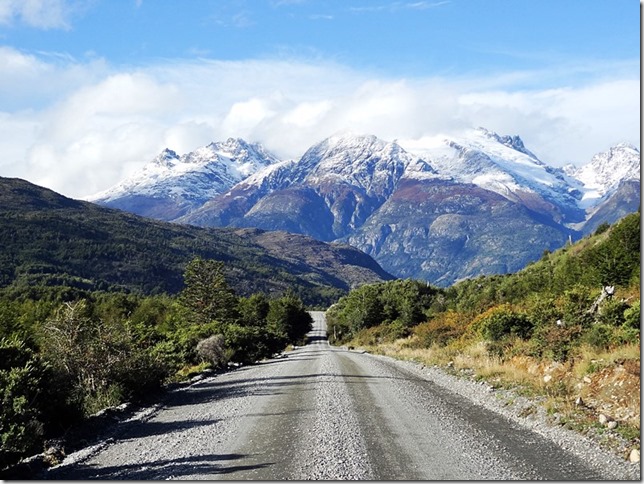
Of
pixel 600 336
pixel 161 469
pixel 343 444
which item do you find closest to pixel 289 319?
pixel 600 336

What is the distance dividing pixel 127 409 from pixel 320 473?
9.43m

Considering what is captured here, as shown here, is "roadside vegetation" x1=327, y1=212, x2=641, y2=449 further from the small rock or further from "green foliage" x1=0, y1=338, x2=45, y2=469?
"green foliage" x1=0, y1=338, x2=45, y2=469

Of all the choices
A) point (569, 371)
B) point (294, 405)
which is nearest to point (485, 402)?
point (569, 371)

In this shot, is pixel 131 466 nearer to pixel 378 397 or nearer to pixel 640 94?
pixel 378 397

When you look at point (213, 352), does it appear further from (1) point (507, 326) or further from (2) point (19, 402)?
(2) point (19, 402)

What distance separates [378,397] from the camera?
18.0 meters

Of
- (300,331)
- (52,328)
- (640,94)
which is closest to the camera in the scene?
(640,94)

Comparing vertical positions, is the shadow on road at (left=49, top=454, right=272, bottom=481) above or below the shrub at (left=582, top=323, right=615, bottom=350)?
below

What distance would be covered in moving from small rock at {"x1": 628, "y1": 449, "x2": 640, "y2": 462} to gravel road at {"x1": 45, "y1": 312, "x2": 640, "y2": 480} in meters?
0.19

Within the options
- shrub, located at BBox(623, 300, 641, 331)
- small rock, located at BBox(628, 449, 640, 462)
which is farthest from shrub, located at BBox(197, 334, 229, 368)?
small rock, located at BBox(628, 449, 640, 462)

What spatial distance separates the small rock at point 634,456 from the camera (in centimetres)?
946

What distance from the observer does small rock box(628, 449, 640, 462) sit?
31.0ft

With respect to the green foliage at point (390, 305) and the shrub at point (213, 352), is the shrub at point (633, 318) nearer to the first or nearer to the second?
the shrub at point (213, 352)

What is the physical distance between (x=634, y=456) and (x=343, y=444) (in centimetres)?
487
